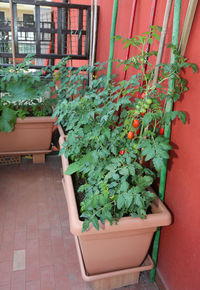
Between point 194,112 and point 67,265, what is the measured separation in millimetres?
1416

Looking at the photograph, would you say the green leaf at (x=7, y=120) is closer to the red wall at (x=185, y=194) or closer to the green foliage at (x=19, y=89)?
the green foliage at (x=19, y=89)

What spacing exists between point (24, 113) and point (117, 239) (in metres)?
1.90

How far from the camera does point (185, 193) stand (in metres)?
1.37

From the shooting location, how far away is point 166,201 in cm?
158

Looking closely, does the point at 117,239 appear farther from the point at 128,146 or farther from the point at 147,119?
the point at 147,119

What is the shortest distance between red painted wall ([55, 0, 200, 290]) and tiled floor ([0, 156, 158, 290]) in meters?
0.37

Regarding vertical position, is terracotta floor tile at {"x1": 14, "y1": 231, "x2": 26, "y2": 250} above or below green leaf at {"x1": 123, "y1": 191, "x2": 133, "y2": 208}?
below

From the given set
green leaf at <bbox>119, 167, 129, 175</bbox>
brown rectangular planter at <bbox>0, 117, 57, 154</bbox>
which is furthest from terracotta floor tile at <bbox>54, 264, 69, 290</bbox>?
brown rectangular planter at <bbox>0, 117, 57, 154</bbox>

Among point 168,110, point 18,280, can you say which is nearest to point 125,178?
point 168,110

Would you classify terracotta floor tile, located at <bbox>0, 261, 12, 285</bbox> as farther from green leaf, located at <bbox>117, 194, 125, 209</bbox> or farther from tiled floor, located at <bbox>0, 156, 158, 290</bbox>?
green leaf, located at <bbox>117, 194, 125, 209</bbox>

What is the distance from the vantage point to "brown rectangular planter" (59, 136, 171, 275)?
1.37 metres

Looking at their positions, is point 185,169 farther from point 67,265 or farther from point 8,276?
point 8,276

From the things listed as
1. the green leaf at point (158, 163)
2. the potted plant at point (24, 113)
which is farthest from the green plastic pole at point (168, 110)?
the potted plant at point (24, 113)

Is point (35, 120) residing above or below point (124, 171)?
below
